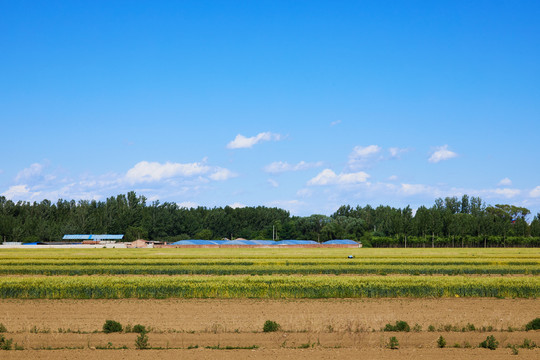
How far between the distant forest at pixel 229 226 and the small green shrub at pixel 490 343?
406 feet

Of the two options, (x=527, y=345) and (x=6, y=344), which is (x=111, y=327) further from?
(x=527, y=345)

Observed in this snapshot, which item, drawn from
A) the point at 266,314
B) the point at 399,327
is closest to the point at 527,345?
the point at 399,327

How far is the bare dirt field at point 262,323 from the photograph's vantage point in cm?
1872

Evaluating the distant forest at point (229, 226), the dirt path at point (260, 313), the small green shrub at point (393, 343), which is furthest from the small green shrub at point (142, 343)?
the distant forest at point (229, 226)

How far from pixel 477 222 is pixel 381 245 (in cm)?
3368

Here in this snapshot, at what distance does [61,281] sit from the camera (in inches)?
1340

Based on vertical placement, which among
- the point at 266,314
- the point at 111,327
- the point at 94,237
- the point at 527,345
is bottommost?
the point at 266,314

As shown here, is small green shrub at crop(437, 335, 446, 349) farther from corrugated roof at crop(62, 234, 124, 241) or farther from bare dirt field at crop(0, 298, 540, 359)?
corrugated roof at crop(62, 234, 124, 241)

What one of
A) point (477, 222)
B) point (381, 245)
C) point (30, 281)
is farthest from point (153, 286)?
point (477, 222)

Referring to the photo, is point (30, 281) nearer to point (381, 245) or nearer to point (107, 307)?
point (107, 307)

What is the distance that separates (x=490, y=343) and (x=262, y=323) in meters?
9.43

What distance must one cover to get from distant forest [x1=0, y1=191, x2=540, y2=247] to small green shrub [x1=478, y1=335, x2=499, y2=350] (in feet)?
406

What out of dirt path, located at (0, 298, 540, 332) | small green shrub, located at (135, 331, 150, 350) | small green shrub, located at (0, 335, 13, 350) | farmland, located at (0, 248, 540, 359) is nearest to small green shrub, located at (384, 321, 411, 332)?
farmland, located at (0, 248, 540, 359)

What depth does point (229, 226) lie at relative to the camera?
636 ft
